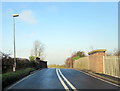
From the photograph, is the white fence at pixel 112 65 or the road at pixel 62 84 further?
the white fence at pixel 112 65

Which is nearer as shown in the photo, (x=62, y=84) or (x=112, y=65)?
(x=62, y=84)

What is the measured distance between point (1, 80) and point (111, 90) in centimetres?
656

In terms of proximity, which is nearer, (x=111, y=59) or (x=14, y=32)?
(x=111, y=59)

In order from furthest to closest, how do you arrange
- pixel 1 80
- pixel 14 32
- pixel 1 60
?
pixel 14 32
pixel 1 60
pixel 1 80

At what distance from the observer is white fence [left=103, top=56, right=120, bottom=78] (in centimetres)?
1708

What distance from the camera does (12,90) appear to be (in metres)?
10.4

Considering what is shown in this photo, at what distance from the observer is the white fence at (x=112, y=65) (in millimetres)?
17078

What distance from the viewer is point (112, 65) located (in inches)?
722

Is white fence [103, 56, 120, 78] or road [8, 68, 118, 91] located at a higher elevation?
white fence [103, 56, 120, 78]

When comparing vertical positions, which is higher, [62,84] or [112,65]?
[112,65]

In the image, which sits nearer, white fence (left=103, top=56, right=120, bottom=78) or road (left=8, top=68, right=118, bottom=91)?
road (left=8, top=68, right=118, bottom=91)

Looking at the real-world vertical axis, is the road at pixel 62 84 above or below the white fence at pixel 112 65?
below

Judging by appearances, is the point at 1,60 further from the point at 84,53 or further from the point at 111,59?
the point at 84,53

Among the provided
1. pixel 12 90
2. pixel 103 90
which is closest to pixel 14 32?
pixel 12 90
